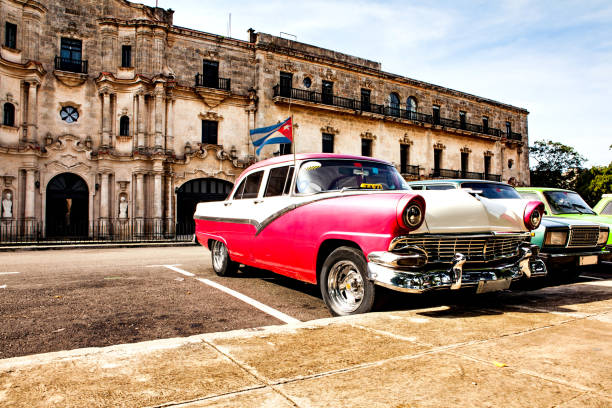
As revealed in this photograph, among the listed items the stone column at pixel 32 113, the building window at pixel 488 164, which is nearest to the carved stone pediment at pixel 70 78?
the stone column at pixel 32 113

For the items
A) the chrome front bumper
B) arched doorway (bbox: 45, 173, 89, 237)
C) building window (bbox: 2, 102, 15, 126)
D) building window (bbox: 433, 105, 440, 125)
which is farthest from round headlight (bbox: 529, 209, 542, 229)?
building window (bbox: 433, 105, 440, 125)

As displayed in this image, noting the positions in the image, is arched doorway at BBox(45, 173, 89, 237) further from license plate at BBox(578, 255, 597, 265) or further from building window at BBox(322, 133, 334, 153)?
license plate at BBox(578, 255, 597, 265)

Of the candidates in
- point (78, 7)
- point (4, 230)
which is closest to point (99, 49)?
point (78, 7)

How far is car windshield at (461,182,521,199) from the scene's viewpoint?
7191 millimetres

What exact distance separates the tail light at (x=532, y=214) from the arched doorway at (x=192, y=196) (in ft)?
65.5

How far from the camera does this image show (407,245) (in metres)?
3.90

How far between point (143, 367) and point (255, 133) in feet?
44.2

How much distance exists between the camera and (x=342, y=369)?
8.28ft

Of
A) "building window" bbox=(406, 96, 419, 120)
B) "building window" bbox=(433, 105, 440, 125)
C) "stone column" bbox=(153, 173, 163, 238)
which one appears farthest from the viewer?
"building window" bbox=(433, 105, 440, 125)

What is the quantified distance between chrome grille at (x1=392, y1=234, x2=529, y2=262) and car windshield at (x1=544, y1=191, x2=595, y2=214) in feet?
→ 15.0

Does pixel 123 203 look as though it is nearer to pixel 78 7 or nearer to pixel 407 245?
pixel 78 7

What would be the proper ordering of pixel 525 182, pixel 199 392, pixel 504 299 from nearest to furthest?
pixel 199 392 < pixel 504 299 < pixel 525 182

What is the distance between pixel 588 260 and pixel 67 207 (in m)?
22.4

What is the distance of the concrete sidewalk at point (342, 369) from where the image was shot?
2096 millimetres
